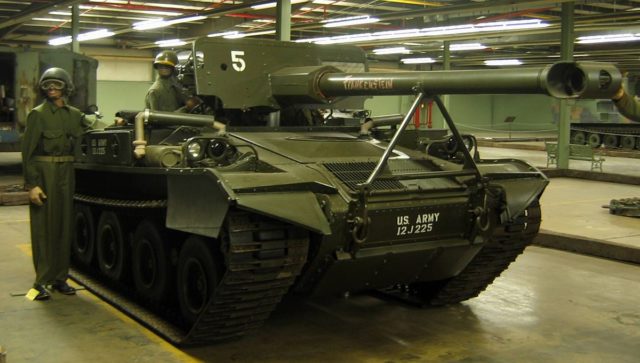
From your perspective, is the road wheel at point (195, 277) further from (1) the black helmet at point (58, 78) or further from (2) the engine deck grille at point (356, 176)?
(1) the black helmet at point (58, 78)

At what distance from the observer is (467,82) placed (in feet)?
16.3

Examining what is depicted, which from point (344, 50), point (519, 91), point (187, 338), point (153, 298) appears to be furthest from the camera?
point (344, 50)

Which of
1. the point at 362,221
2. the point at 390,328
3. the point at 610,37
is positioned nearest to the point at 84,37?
the point at 610,37

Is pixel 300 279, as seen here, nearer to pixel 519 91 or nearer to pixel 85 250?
pixel 519 91

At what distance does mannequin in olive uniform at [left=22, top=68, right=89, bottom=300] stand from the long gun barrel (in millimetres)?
1910

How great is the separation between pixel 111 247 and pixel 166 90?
158 cm

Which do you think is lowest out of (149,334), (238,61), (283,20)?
(149,334)

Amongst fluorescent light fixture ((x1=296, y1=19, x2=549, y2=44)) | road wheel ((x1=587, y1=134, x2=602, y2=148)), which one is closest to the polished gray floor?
fluorescent light fixture ((x1=296, y1=19, x2=549, y2=44))

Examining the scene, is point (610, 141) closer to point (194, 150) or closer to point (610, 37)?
point (610, 37)

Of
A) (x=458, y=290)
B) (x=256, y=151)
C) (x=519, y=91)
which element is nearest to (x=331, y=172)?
(x=256, y=151)

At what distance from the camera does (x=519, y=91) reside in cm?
472

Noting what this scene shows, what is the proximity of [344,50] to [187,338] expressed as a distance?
3.49m

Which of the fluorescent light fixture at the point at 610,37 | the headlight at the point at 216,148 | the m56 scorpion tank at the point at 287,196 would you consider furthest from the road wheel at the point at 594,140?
the headlight at the point at 216,148

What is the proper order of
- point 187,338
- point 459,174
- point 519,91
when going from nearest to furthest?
point 519,91
point 187,338
point 459,174
